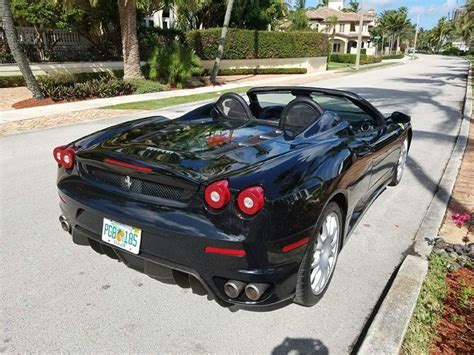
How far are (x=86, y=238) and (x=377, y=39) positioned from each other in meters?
110

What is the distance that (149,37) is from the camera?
21016mm

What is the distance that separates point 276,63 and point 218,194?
28291mm

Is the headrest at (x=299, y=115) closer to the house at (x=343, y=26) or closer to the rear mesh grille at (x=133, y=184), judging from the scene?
the rear mesh grille at (x=133, y=184)

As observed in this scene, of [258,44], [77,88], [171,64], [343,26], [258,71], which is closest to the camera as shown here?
[77,88]

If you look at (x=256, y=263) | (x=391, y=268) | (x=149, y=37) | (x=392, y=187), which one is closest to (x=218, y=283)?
(x=256, y=263)

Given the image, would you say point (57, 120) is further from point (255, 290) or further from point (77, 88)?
point (255, 290)

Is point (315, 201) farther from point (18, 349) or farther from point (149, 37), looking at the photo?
point (149, 37)

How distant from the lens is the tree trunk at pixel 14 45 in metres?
11.4

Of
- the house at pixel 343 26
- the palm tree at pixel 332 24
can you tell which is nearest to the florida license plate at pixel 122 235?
the palm tree at pixel 332 24

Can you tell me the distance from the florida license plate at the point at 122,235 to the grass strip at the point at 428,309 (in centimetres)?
171

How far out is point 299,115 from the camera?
329 centimetres

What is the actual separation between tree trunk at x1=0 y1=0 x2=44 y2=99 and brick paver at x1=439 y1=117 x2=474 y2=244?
12460mm

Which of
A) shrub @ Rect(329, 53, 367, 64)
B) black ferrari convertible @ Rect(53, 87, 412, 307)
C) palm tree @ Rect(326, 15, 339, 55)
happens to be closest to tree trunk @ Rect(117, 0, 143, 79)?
black ferrari convertible @ Rect(53, 87, 412, 307)

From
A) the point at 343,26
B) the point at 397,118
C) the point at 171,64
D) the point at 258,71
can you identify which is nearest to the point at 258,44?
the point at 258,71
